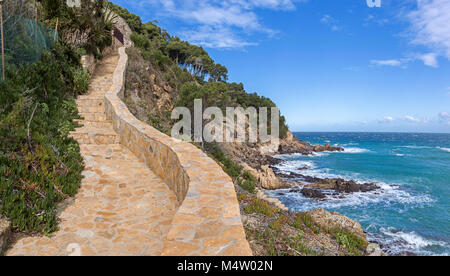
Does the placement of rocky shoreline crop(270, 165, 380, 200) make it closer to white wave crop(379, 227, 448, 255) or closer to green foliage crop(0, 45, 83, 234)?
white wave crop(379, 227, 448, 255)

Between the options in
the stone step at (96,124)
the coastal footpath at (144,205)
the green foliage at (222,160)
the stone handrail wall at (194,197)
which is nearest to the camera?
the stone handrail wall at (194,197)

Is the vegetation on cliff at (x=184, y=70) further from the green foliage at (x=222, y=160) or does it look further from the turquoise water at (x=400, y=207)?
the turquoise water at (x=400, y=207)

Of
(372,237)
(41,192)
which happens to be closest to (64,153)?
(41,192)

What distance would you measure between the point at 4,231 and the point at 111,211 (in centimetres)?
130

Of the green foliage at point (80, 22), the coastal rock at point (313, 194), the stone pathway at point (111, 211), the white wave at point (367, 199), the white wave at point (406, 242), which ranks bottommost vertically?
the white wave at point (406, 242)

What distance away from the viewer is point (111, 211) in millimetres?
3826

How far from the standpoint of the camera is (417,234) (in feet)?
46.1

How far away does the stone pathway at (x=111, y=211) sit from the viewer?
2.90 metres

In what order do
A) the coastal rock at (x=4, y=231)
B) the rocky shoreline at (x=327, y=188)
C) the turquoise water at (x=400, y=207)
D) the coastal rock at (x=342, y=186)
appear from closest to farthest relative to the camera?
1. the coastal rock at (x=4, y=231)
2. the turquoise water at (x=400, y=207)
3. the rocky shoreline at (x=327, y=188)
4. the coastal rock at (x=342, y=186)

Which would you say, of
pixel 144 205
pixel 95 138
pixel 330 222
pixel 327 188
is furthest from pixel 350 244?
pixel 327 188

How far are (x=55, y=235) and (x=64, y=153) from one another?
2760 mm

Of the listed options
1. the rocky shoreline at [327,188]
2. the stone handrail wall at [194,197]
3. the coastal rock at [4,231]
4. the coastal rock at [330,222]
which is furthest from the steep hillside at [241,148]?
the coastal rock at [4,231]

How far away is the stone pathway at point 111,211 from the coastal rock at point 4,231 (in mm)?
115
